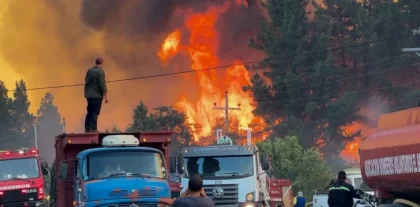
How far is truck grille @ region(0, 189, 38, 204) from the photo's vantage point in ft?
91.8

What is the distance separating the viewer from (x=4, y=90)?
97000 millimetres

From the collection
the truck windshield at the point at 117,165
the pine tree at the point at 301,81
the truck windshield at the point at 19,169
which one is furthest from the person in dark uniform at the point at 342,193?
the pine tree at the point at 301,81

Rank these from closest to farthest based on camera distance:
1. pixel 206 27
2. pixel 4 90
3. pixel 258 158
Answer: pixel 258 158
pixel 206 27
pixel 4 90

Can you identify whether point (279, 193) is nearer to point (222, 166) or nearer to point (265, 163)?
point (222, 166)

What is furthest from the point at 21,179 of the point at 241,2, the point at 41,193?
the point at 241,2

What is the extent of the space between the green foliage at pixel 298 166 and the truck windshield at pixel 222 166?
87.9 feet

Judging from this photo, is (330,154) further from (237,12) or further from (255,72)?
(237,12)

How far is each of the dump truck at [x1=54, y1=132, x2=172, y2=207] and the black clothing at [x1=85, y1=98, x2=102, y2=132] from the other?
1.90 meters

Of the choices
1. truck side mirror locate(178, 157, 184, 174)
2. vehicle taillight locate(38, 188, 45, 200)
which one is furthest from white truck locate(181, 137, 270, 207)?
vehicle taillight locate(38, 188, 45, 200)

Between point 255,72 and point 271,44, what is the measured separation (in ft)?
15.4

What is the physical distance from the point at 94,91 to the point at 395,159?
1107 centimetres

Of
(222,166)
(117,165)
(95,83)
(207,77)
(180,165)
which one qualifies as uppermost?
(207,77)

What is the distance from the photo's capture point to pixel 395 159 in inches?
474

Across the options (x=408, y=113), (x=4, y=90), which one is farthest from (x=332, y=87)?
(x=408, y=113)
